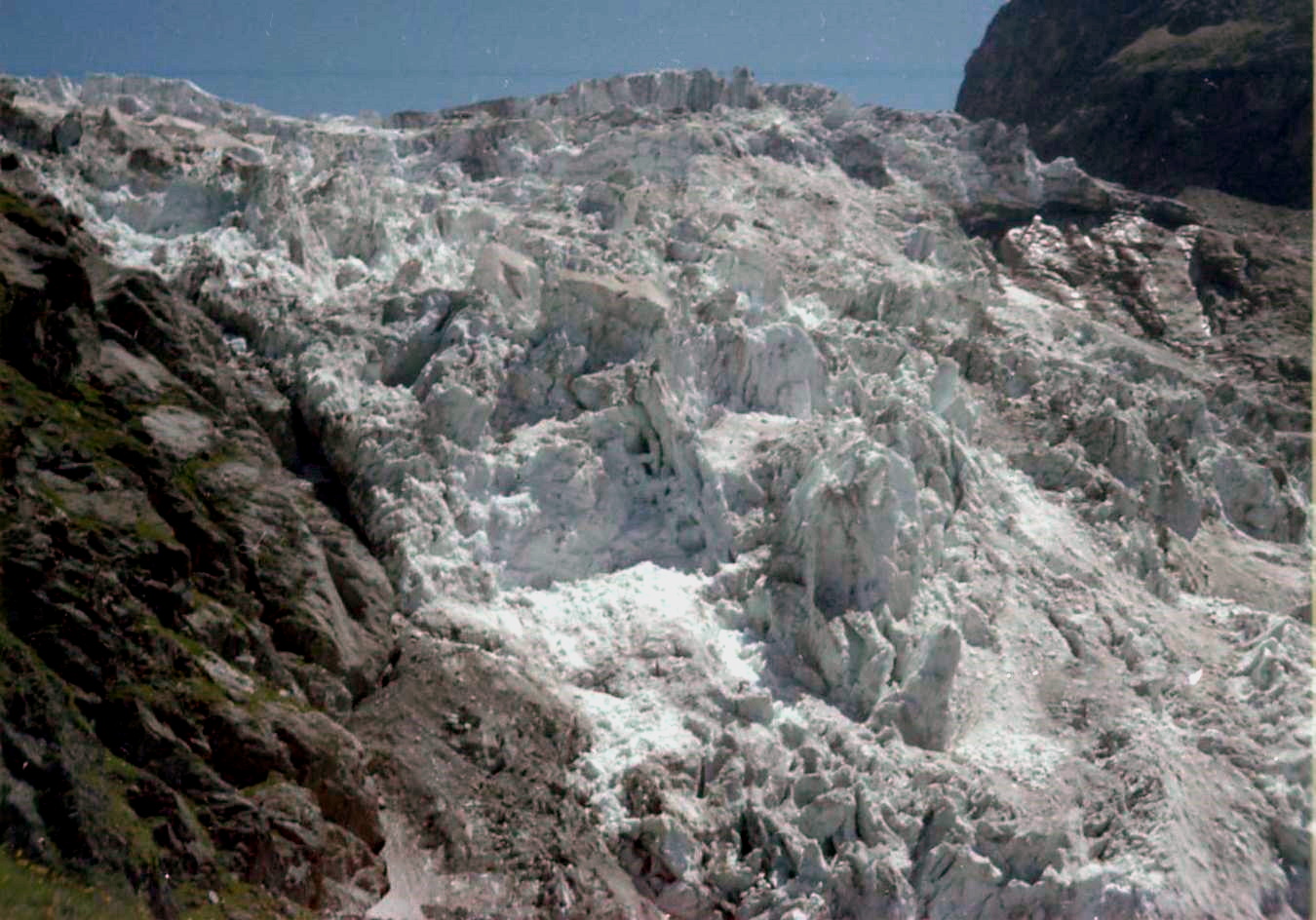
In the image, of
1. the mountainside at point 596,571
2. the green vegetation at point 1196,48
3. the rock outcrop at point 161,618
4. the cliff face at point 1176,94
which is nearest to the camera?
the rock outcrop at point 161,618

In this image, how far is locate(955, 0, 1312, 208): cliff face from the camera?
56.0 metres

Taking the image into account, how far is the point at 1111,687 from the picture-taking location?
20984 millimetres

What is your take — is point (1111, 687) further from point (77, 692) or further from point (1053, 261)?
point (1053, 261)

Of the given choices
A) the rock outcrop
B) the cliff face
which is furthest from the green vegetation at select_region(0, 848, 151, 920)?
the cliff face

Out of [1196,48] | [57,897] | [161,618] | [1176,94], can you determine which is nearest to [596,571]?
[161,618]

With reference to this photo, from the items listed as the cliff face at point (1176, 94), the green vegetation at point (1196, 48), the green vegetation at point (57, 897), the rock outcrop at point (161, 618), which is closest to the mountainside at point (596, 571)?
the rock outcrop at point (161, 618)

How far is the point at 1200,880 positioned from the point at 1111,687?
387 cm

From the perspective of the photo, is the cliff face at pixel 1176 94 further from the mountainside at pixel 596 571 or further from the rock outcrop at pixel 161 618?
the rock outcrop at pixel 161 618

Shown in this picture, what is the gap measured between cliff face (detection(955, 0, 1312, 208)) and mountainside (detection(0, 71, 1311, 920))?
27807 millimetres

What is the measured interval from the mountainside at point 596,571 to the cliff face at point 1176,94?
2781cm

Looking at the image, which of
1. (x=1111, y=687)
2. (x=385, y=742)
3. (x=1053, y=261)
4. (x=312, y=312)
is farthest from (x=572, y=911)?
(x=1053, y=261)

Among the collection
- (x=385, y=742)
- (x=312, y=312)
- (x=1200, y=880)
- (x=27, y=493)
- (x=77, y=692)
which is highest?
(x=312, y=312)

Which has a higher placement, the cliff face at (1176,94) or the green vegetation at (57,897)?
the cliff face at (1176,94)

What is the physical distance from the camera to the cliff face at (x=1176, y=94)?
2205 inches
